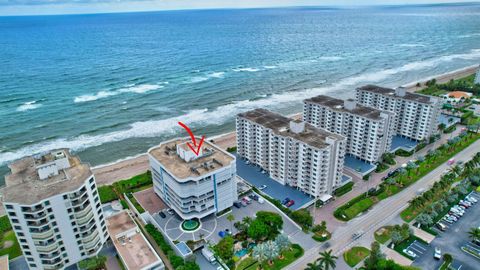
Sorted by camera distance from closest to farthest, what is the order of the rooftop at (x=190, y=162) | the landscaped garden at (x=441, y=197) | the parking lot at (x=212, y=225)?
1. the parking lot at (x=212, y=225)
2. the rooftop at (x=190, y=162)
3. the landscaped garden at (x=441, y=197)

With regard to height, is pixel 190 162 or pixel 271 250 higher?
pixel 190 162

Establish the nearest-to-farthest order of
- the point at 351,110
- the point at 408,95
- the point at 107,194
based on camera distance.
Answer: the point at 107,194, the point at 351,110, the point at 408,95

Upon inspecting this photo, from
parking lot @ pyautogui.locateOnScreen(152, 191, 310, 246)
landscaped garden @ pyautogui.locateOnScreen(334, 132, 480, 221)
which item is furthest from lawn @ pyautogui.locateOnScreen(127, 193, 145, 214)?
landscaped garden @ pyautogui.locateOnScreen(334, 132, 480, 221)

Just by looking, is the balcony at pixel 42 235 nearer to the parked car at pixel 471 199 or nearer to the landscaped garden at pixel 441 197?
the landscaped garden at pixel 441 197

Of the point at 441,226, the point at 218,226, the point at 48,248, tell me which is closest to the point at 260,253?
the point at 218,226

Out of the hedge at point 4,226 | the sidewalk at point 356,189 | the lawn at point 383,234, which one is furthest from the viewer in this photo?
the sidewalk at point 356,189

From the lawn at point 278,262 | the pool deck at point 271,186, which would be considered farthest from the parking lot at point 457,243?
the pool deck at point 271,186

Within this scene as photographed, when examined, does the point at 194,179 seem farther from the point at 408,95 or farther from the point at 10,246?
the point at 408,95
